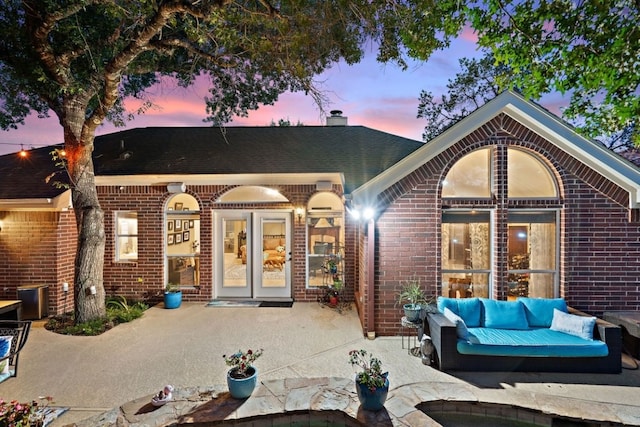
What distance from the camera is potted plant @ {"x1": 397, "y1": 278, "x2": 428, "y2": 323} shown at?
5938mm

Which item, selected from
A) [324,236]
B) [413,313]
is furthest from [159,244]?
[413,313]

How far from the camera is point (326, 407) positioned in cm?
408

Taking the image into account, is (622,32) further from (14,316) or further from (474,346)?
(14,316)

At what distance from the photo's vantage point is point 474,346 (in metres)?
5.18

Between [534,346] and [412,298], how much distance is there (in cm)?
207

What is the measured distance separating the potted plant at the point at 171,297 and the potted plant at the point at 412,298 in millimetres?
6221

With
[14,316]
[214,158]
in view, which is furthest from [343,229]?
[14,316]

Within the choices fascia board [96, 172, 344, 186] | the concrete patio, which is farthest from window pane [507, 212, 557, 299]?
fascia board [96, 172, 344, 186]

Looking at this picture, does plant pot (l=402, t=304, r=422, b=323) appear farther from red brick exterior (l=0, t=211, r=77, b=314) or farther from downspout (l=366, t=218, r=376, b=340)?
red brick exterior (l=0, t=211, r=77, b=314)

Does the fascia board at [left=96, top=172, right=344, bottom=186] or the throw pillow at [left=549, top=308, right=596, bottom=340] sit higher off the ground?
the fascia board at [left=96, top=172, right=344, bottom=186]

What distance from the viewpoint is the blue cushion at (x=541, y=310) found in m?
5.93

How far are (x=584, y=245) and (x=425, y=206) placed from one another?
10.9ft

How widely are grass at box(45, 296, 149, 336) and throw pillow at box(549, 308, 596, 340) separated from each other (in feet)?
30.9

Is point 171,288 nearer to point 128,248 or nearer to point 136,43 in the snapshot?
point 128,248
